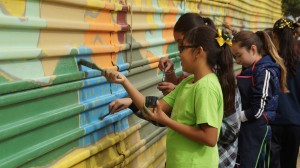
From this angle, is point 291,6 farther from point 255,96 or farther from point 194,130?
Result: point 194,130

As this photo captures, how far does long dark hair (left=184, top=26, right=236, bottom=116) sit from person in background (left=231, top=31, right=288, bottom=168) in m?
0.83

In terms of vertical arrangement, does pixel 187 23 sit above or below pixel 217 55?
above

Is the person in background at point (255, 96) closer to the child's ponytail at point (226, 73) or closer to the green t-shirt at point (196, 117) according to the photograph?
the child's ponytail at point (226, 73)

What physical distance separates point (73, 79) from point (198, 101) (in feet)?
2.45

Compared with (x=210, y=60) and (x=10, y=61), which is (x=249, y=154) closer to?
(x=210, y=60)

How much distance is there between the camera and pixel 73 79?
92.7 inches

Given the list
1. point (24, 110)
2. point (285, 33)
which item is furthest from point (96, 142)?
point (285, 33)

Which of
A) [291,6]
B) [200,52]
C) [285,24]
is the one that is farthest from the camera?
[291,6]

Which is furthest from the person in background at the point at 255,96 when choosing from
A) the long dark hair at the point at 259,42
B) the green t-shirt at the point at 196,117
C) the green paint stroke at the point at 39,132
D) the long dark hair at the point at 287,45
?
the green paint stroke at the point at 39,132

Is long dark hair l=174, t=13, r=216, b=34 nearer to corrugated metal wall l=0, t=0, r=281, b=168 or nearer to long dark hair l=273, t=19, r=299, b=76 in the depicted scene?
corrugated metal wall l=0, t=0, r=281, b=168

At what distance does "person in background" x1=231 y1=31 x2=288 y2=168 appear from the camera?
3.24 meters

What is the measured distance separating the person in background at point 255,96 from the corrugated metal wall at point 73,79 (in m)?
0.82

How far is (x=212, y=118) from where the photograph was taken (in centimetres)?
212

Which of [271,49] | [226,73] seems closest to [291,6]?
[271,49]
